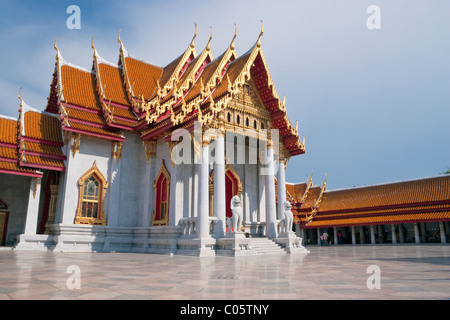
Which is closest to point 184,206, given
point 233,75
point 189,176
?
point 189,176

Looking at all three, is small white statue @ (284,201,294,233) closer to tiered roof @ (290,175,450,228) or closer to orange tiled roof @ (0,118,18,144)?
orange tiled roof @ (0,118,18,144)

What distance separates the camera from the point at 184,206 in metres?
16.5

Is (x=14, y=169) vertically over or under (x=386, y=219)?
over

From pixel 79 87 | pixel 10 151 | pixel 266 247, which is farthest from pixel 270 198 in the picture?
pixel 10 151

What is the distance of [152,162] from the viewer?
18281mm

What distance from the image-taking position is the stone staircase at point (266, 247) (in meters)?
14.9

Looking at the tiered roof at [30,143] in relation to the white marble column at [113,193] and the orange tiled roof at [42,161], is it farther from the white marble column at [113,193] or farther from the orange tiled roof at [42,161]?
the white marble column at [113,193]

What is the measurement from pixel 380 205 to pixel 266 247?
18.7 m

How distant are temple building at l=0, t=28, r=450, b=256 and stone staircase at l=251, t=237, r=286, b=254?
2.4 inches

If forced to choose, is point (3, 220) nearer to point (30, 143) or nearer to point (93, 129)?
point (30, 143)

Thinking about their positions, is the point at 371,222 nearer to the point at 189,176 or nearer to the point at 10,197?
the point at 189,176

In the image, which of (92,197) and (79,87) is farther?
(79,87)

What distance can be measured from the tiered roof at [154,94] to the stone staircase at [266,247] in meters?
5.49

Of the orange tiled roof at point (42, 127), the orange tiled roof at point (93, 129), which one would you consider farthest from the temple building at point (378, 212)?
the orange tiled roof at point (42, 127)
